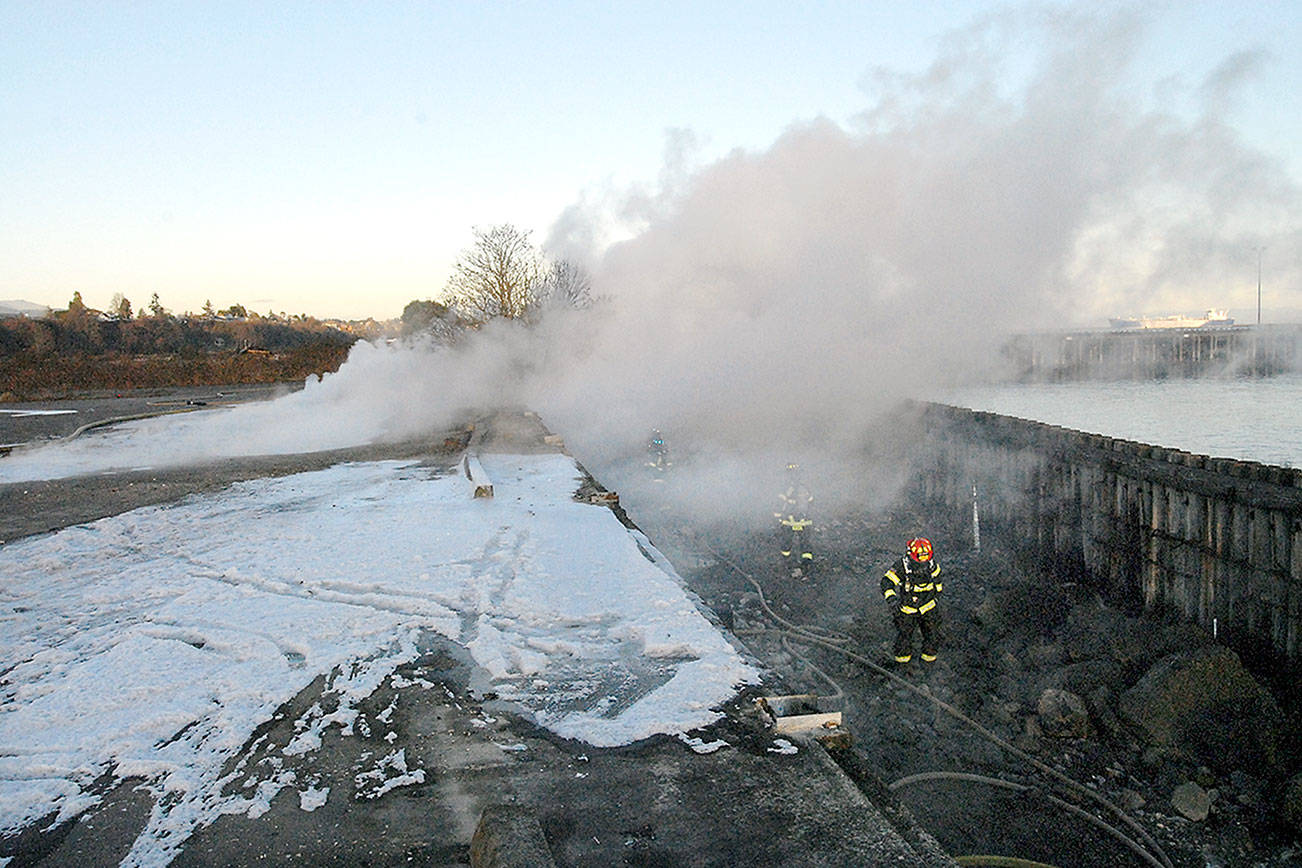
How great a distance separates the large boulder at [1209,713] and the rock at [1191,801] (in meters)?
0.48

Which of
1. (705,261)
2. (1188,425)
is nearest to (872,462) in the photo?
(705,261)

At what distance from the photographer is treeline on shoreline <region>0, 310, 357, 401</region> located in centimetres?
4456

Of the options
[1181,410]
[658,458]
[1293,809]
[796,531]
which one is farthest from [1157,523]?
[1181,410]

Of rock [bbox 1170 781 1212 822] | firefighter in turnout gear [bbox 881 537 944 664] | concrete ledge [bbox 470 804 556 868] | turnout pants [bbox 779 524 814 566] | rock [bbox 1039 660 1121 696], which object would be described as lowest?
rock [bbox 1170 781 1212 822]

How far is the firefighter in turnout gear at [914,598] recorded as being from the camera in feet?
25.7

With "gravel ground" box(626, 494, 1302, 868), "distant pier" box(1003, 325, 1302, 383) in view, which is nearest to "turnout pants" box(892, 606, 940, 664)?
"gravel ground" box(626, 494, 1302, 868)

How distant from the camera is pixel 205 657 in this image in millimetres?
5711

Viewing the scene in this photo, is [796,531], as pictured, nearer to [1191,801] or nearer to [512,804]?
[1191,801]

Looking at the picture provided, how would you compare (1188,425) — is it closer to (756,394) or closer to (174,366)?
(756,394)

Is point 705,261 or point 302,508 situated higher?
point 705,261

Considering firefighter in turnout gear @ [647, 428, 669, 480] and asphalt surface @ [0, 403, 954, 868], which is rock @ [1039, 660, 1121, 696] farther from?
firefighter in turnout gear @ [647, 428, 669, 480]

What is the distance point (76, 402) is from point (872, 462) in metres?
36.2

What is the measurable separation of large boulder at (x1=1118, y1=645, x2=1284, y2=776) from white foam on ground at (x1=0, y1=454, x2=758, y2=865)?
3.65 m

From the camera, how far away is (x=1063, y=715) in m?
6.82
